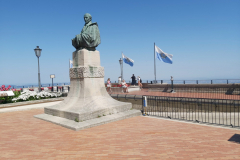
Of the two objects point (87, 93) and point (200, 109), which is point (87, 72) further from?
point (200, 109)

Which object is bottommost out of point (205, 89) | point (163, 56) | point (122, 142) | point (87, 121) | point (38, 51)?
point (122, 142)

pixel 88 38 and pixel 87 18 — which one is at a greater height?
pixel 87 18

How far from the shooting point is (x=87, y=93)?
8.57 m

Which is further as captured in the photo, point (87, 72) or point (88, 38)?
point (88, 38)

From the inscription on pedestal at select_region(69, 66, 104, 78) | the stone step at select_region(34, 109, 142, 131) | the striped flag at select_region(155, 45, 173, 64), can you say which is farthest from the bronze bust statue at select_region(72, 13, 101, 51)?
the striped flag at select_region(155, 45, 173, 64)

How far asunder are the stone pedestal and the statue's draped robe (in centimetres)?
34

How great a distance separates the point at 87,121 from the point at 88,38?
3.99 m

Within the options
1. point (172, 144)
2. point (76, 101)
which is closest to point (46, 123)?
point (76, 101)

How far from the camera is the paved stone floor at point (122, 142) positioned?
4.39 metres

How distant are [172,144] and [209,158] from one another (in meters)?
1.07

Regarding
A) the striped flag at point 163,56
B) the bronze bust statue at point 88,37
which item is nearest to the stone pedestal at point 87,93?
the bronze bust statue at point 88,37

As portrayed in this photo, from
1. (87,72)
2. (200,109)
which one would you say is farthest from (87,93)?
(200,109)

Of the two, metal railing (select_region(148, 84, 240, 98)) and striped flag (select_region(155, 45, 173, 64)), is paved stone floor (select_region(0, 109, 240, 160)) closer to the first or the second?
metal railing (select_region(148, 84, 240, 98))

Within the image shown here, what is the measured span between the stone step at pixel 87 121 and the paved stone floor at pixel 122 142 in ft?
0.74
